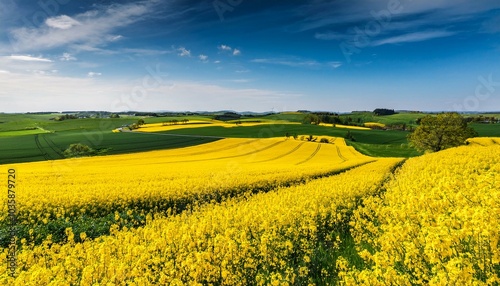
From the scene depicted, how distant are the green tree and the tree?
57728 millimetres

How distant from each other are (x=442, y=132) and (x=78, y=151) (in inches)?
2462

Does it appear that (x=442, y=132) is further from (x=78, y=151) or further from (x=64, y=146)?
(x=64, y=146)

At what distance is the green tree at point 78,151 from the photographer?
170 ft

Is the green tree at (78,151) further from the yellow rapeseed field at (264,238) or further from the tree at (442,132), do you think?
the tree at (442,132)

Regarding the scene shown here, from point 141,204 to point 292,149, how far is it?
43425mm

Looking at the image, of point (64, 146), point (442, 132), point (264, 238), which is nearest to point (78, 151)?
point (64, 146)

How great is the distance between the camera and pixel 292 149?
56.0 metres

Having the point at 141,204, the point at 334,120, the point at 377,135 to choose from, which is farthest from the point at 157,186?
the point at 334,120

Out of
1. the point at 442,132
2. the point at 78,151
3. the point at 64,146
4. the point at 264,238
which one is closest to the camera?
the point at 264,238

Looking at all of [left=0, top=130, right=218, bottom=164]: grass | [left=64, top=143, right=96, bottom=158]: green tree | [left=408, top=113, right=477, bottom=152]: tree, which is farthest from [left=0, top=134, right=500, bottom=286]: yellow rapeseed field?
[left=64, top=143, right=96, bottom=158]: green tree

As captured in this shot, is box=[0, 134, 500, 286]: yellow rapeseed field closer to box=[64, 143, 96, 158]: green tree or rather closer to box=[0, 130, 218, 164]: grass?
box=[0, 130, 218, 164]: grass

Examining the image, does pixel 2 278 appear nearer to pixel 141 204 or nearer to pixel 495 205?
pixel 495 205

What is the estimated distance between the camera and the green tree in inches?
2035

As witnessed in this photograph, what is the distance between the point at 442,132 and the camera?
161 feet
